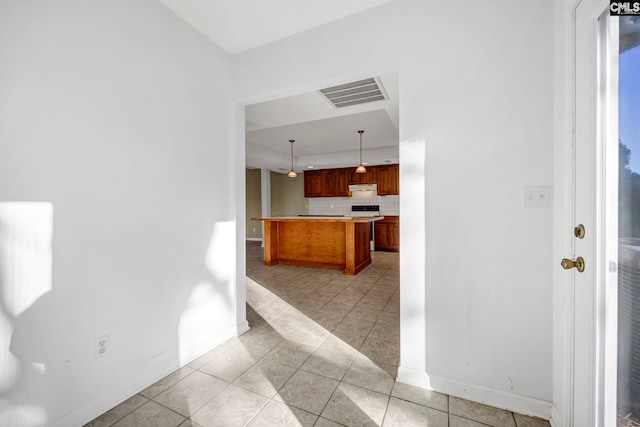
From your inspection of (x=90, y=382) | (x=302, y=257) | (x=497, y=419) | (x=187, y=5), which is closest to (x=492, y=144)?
(x=497, y=419)

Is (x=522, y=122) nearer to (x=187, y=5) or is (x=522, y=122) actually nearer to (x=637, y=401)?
(x=637, y=401)

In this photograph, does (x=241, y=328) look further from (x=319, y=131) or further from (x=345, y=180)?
(x=345, y=180)

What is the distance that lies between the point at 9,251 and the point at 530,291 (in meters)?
2.56

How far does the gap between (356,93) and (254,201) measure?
688 cm

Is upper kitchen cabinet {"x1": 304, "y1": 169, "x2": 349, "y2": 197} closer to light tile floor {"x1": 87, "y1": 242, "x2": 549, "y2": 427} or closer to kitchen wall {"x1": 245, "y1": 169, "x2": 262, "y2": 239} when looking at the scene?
kitchen wall {"x1": 245, "y1": 169, "x2": 262, "y2": 239}

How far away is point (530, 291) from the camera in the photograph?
4.78ft

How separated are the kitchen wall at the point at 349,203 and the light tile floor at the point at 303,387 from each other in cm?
499

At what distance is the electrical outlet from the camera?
1.46m

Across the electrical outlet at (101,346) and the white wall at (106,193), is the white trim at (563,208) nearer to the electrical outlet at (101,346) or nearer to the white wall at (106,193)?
the white wall at (106,193)

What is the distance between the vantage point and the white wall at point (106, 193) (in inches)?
47.5

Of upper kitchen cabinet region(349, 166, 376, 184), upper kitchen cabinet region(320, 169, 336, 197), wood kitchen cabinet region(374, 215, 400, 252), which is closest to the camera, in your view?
wood kitchen cabinet region(374, 215, 400, 252)

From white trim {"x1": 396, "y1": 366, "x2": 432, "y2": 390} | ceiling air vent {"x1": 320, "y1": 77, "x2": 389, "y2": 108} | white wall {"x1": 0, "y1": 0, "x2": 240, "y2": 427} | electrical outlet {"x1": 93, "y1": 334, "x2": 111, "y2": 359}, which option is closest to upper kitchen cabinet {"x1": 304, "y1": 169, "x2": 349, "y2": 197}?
ceiling air vent {"x1": 320, "y1": 77, "x2": 389, "y2": 108}

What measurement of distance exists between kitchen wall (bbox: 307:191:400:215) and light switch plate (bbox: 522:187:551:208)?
6.06 meters

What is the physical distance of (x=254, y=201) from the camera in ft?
30.3
